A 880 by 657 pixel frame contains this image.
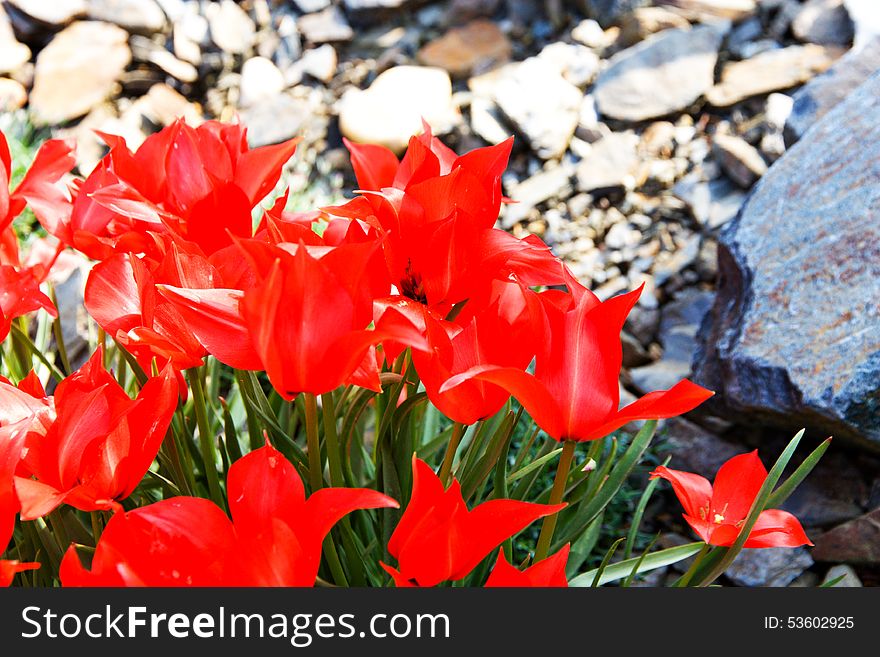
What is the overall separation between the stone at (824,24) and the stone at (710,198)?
0.78 meters

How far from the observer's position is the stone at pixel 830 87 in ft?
8.73

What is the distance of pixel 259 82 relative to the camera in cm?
444

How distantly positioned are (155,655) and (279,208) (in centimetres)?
50

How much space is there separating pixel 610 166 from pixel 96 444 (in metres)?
2.91

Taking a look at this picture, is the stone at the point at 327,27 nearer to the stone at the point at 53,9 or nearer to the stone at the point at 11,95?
the stone at the point at 53,9

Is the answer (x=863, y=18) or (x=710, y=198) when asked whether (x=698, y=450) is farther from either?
(x=863, y=18)

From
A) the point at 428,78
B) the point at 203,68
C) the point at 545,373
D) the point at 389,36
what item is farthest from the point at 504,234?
the point at 203,68

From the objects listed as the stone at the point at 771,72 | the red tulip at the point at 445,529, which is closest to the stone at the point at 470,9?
the stone at the point at 771,72

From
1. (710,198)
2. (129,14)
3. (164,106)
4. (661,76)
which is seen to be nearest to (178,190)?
(710,198)

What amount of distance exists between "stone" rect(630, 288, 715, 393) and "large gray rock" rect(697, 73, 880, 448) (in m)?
0.27

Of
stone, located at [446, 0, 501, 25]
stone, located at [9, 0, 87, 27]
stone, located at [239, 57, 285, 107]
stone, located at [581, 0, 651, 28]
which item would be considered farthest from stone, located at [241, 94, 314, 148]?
stone, located at [581, 0, 651, 28]

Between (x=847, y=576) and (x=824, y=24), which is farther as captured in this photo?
(x=824, y=24)

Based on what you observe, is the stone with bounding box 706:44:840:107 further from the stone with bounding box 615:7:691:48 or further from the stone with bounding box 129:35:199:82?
the stone with bounding box 129:35:199:82

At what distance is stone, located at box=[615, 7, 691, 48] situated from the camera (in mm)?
3758
